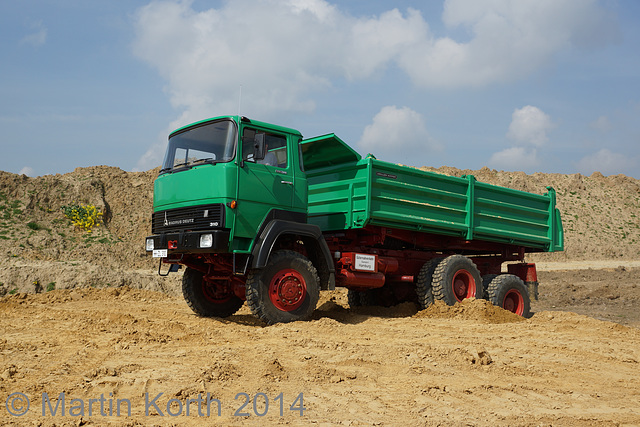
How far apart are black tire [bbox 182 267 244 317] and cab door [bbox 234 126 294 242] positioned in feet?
6.55

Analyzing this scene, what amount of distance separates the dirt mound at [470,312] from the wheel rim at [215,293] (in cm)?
333

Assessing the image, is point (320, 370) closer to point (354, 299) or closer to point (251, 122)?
point (251, 122)

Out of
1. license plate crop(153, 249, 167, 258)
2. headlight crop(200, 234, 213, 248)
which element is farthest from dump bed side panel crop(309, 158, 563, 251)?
license plate crop(153, 249, 167, 258)

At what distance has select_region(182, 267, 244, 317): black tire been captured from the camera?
29.1ft

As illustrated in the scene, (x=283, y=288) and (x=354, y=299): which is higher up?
(x=283, y=288)

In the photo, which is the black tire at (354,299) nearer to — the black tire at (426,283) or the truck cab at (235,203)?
the black tire at (426,283)

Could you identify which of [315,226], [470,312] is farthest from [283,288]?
[470,312]

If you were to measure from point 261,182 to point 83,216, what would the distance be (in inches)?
720

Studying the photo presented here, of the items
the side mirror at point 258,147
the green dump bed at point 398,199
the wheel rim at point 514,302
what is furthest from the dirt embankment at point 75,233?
the wheel rim at point 514,302

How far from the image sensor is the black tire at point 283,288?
290 inches

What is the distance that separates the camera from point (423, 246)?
1001cm

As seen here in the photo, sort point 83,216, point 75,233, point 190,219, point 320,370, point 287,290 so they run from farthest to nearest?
point 83,216 < point 75,233 < point 287,290 < point 190,219 < point 320,370

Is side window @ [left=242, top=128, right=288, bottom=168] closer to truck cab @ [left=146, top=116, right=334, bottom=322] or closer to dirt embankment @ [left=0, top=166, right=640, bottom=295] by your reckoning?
truck cab @ [left=146, top=116, right=334, bottom=322]

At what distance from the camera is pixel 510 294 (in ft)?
35.0
